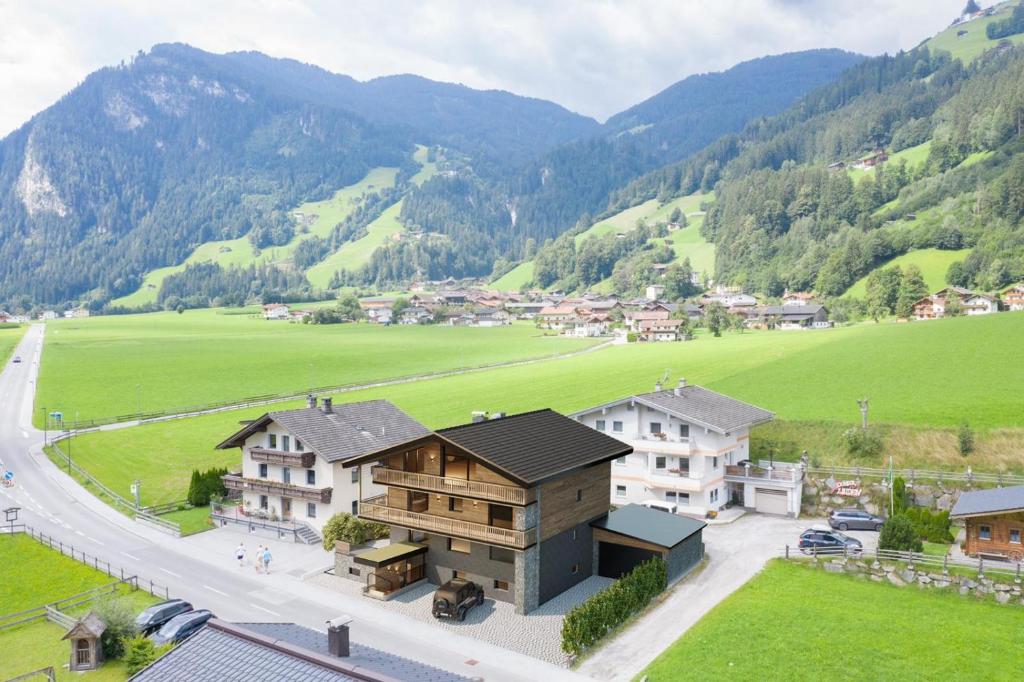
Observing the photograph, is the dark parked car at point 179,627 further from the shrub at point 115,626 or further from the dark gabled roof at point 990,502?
the dark gabled roof at point 990,502

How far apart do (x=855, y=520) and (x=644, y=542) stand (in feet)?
56.2

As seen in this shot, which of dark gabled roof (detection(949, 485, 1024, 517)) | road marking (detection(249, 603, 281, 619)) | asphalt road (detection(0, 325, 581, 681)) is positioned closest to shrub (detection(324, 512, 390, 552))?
asphalt road (detection(0, 325, 581, 681))

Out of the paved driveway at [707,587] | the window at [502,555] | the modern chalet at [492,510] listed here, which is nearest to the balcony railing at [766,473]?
the paved driveway at [707,587]

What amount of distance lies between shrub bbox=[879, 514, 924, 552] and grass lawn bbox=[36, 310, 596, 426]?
86875 mm

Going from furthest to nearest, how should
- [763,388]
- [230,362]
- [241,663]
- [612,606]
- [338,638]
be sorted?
[230,362] → [763,388] → [612,606] → [338,638] → [241,663]

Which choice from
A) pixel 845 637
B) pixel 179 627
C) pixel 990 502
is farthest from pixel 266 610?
pixel 990 502

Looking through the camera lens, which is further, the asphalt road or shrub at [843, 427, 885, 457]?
shrub at [843, 427, 885, 457]

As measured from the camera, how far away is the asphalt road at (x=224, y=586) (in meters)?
29.6

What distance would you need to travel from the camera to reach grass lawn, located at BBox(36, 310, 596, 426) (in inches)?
4090

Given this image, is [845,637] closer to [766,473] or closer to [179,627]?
[766,473]

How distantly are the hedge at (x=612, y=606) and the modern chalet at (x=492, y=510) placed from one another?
3894mm

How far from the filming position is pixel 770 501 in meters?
50.6

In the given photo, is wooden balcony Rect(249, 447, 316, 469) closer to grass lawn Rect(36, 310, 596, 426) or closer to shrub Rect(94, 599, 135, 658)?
shrub Rect(94, 599, 135, 658)

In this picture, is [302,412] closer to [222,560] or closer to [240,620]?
[222,560]
